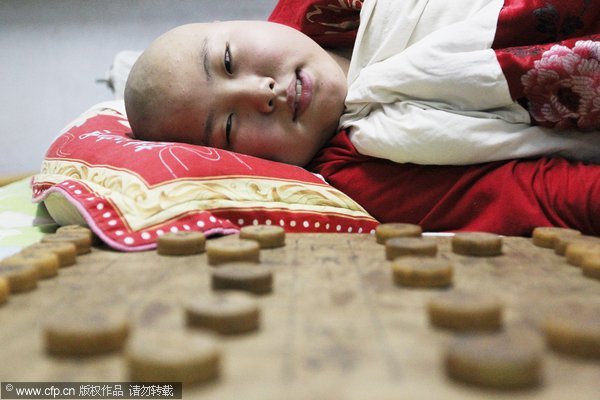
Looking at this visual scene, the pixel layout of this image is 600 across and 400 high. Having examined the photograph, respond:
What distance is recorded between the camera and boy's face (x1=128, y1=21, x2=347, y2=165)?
3.77ft

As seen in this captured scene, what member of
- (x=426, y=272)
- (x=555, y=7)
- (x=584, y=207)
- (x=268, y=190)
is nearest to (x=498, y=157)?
(x=584, y=207)

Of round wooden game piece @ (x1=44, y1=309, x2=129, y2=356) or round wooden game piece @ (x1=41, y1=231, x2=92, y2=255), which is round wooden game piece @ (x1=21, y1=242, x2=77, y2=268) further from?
round wooden game piece @ (x1=44, y1=309, x2=129, y2=356)

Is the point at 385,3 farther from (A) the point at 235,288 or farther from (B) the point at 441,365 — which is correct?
(B) the point at 441,365

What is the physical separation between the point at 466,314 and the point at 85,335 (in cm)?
29

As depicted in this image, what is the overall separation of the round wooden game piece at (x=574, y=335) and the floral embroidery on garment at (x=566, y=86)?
0.61 meters

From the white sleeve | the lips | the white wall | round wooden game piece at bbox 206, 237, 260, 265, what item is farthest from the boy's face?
the white wall

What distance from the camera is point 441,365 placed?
0.40 meters

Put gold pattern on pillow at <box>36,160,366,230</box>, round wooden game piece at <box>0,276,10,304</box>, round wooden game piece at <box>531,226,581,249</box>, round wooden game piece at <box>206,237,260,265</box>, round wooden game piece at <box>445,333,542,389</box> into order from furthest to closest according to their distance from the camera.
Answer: gold pattern on pillow at <box>36,160,366,230</box> < round wooden game piece at <box>531,226,581,249</box> < round wooden game piece at <box>206,237,260,265</box> < round wooden game piece at <box>0,276,10,304</box> < round wooden game piece at <box>445,333,542,389</box>

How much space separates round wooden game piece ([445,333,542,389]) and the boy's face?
82 centimetres

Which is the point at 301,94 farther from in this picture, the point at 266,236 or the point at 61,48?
the point at 61,48

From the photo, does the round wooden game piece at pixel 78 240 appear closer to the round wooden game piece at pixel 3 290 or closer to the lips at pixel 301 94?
the round wooden game piece at pixel 3 290

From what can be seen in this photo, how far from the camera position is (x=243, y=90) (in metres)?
1.13

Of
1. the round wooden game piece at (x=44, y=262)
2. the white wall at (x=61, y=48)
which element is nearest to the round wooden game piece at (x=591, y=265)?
the round wooden game piece at (x=44, y=262)

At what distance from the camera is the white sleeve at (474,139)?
99cm
